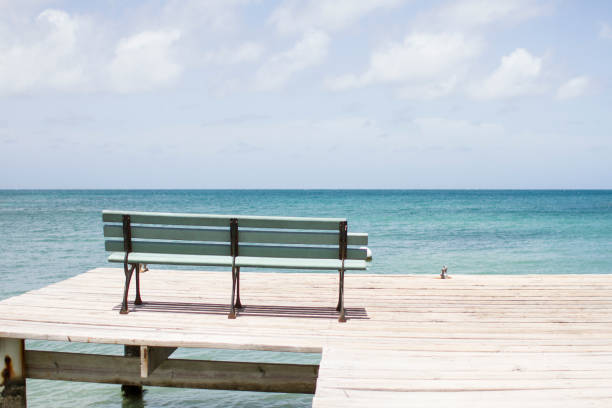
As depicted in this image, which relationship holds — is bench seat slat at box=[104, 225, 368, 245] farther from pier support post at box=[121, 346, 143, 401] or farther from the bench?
pier support post at box=[121, 346, 143, 401]

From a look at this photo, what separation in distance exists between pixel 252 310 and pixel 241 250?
704mm

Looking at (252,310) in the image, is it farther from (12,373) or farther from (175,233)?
(12,373)

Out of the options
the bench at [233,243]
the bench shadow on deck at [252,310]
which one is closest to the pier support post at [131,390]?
the bench shadow on deck at [252,310]

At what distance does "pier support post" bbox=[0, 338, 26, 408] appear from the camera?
4883mm

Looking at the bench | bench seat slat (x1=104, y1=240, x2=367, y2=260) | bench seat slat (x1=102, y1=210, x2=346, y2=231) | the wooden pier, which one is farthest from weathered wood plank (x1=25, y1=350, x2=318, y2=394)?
bench seat slat (x1=102, y1=210, x2=346, y2=231)

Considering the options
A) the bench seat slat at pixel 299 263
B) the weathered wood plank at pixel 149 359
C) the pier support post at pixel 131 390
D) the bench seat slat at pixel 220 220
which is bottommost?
the pier support post at pixel 131 390

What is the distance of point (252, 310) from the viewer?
18.7 feet

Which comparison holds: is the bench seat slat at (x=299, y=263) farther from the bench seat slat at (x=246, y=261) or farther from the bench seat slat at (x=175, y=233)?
the bench seat slat at (x=175, y=233)

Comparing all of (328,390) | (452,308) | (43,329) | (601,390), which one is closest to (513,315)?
(452,308)

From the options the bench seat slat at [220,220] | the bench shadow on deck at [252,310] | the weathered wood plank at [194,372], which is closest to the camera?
the weathered wood plank at [194,372]

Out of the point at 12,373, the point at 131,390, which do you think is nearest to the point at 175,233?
the point at 12,373

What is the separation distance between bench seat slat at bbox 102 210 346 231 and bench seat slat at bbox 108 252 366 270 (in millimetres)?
349

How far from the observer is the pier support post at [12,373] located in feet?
16.0

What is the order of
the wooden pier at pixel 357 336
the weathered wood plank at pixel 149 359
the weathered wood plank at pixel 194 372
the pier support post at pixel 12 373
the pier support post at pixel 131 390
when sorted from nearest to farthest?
the wooden pier at pixel 357 336
the weathered wood plank at pixel 149 359
the pier support post at pixel 12 373
the weathered wood plank at pixel 194 372
the pier support post at pixel 131 390
